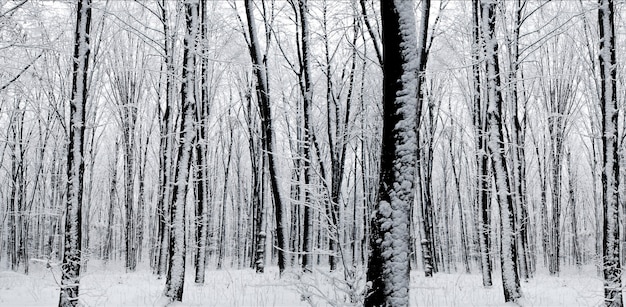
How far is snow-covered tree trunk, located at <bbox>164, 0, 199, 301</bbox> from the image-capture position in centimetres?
804

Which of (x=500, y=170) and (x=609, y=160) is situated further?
(x=500, y=170)

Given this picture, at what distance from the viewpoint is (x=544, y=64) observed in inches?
766

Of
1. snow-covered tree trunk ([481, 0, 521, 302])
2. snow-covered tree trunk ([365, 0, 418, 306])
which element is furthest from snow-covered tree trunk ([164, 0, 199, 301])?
snow-covered tree trunk ([481, 0, 521, 302])

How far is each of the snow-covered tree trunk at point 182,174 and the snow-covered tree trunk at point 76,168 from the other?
1567 mm

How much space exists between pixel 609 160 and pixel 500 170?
1.94 metres

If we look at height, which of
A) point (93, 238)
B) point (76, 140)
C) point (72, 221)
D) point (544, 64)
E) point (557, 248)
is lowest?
point (93, 238)

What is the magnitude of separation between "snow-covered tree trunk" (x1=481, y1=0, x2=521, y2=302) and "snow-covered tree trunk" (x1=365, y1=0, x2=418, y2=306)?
16.1 ft

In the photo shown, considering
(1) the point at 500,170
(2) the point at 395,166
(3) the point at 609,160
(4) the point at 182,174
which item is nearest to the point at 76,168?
(4) the point at 182,174

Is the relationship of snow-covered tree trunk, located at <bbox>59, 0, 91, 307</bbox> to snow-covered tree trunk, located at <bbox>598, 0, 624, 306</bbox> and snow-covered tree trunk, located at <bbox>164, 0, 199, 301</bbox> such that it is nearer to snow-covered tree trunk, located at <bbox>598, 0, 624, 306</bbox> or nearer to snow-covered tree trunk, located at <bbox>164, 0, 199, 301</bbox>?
snow-covered tree trunk, located at <bbox>164, 0, 199, 301</bbox>

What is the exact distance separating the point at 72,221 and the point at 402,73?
6.06 m

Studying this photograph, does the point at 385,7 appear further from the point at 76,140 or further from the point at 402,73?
the point at 76,140

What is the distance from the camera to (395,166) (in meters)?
4.50

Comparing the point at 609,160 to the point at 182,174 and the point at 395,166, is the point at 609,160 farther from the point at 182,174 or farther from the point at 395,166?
the point at 182,174

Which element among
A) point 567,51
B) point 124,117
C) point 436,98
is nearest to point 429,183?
point 436,98
